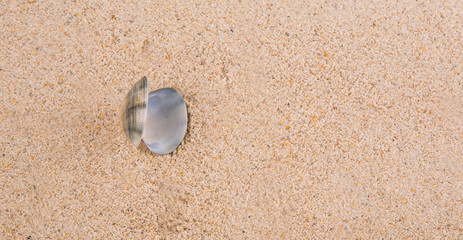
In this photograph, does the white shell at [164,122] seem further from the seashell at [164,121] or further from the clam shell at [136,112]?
the clam shell at [136,112]

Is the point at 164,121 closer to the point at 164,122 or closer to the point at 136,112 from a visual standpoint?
the point at 164,122

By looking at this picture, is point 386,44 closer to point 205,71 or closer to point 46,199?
point 205,71

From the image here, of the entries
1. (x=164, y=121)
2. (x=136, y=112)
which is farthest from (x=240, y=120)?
(x=136, y=112)

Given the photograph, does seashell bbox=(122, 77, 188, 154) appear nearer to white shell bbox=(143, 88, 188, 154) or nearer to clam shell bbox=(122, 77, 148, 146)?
white shell bbox=(143, 88, 188, 154)

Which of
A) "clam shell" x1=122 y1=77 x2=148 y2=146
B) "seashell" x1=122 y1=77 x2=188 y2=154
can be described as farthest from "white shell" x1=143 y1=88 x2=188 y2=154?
"clam shell" x1=122 y1=77 x2=148 y2=146

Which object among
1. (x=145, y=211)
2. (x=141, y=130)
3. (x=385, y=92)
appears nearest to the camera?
(x=141, y=130)

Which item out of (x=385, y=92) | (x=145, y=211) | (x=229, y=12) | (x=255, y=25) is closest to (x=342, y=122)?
(x=385, y=92)
